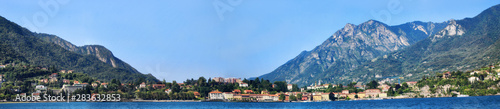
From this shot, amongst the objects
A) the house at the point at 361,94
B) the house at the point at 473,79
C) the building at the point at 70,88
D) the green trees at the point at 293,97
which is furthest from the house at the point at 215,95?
the house at the point at 473,79

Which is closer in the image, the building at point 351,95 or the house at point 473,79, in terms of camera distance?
the house at point 473,79

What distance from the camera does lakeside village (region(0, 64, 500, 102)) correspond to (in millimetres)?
156375

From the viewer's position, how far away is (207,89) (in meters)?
174

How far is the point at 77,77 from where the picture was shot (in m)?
196

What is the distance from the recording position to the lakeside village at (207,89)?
513ft

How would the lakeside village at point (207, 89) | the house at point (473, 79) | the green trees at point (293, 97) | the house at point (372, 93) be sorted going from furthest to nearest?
the house at point (372, 93), the green trees at point (293, 97), the house at point (473, 79), the lakeside village at point (207, 89)

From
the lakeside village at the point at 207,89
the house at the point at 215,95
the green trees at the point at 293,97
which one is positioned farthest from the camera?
the green trees at the point at 293,97

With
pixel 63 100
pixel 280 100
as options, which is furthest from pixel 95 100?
pixel 280 100

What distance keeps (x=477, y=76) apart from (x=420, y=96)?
20.5 meters

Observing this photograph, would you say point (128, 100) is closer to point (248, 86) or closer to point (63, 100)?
point (63, 100)

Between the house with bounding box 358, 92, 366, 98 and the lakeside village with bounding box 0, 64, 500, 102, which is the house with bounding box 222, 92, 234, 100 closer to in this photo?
the lakeside village with bounding box 0, 64, 500, 102

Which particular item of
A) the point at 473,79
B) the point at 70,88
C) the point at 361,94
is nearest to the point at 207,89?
the point at 70,88

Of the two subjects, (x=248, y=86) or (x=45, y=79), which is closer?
(x=45, y=79)

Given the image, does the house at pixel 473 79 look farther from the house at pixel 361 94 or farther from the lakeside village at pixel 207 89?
the house at pixel 361 94
